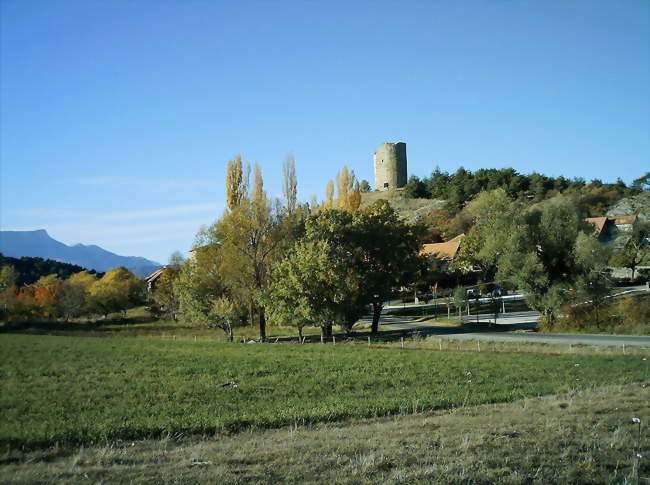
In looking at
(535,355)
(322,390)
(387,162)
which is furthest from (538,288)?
(387,162)

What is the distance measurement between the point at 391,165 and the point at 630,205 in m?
62.4

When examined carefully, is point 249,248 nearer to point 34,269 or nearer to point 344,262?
point 344,262

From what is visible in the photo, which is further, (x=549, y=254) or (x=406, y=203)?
(x=406, y=203)

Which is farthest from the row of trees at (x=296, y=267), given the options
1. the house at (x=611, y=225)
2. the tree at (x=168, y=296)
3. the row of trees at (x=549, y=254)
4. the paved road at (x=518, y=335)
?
the house at (x=611, y=225)

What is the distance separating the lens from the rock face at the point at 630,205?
79525mm

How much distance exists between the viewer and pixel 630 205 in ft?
275

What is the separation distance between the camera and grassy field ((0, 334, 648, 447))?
1341 centimetres

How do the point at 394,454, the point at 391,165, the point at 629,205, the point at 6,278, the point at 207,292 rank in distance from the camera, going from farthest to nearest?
the point at 391,165 < the point at 629,205 < the point at 6,278 < the point at 207,292 < the point at 394,454

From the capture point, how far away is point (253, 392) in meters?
18.2

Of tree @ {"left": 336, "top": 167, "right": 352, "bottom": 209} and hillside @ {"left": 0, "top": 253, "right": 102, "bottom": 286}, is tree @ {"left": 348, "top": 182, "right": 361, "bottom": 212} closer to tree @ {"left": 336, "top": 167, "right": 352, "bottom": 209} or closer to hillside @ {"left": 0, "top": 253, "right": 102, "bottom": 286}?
tree @ {"left": 336, "top": 167, "right": 352, "bottom": 209}

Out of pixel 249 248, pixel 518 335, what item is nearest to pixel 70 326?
pixel 249 248

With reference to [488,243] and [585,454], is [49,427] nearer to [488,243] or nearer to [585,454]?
[585,454]

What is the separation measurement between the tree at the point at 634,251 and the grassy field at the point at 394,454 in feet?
157

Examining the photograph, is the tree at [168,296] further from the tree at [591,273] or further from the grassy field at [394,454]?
the grassy field at [394,454]
